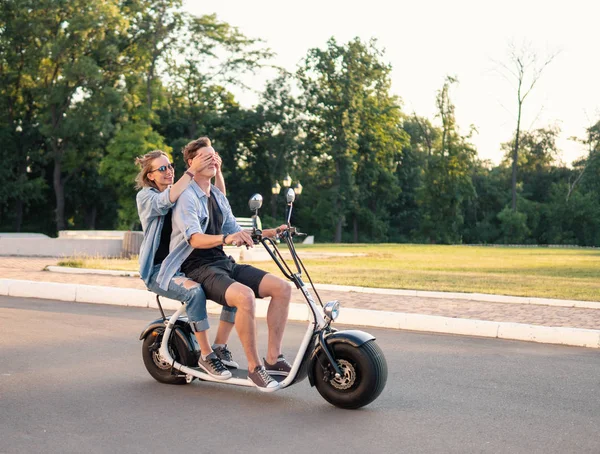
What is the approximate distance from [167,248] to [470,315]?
224 inches

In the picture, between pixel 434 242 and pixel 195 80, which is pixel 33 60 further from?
pixel 434 242

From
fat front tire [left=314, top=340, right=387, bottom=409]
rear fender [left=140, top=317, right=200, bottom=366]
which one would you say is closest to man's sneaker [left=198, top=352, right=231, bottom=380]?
→ rear fender [left=140, top=317, right=200, bottom=366]

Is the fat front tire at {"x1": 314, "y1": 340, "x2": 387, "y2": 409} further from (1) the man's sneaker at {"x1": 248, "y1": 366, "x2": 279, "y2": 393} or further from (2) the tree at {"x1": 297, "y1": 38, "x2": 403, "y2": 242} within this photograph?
(2) the tree at {"x1": 297, "y1": 38, "x2": 403, "y2": 242}

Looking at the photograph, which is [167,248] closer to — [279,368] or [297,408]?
[279,368]

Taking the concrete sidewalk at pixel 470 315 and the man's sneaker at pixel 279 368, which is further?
the concrete sidewalk at pixel 470 315

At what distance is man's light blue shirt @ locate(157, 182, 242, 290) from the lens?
5.61 meters

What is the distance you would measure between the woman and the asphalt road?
314 millimetres

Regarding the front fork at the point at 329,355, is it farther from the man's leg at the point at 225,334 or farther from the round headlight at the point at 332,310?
the man's leg at the point at 225,334

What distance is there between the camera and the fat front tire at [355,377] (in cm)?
523

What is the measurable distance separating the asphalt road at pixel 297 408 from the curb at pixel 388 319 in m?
0.80

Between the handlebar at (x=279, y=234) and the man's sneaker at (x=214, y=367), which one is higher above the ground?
the handlebar at (x=279, y=234)

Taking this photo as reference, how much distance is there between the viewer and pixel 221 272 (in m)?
5.67

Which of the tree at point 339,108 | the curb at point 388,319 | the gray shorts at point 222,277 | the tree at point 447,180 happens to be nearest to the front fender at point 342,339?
the gray shorts at point 222,277

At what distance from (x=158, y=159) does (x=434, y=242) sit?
5693 centimetres
